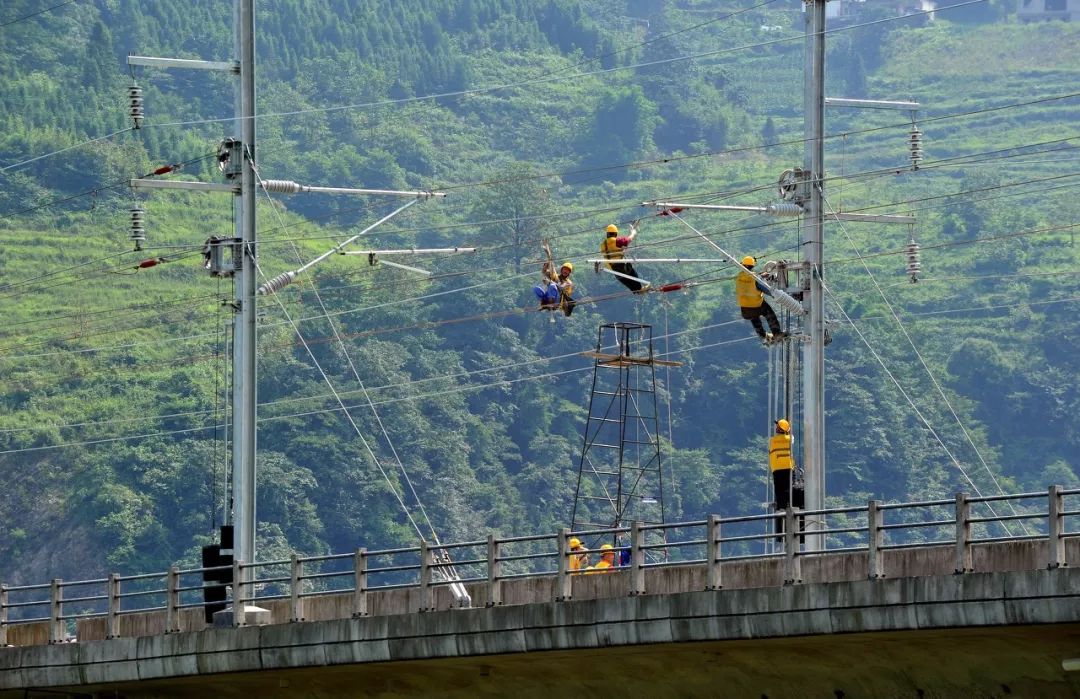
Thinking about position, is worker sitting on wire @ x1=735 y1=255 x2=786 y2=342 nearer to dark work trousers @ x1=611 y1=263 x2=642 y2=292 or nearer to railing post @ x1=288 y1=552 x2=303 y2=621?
dark work trousers @ x1=611 y1=263 x2=642 y2=292

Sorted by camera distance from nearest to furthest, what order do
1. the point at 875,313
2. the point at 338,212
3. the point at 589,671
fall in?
the point at 589,671, the point at 875,313, the point at 338,212

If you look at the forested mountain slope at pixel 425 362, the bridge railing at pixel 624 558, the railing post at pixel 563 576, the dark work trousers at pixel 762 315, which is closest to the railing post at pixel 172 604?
the bridge railing at pixel 624 558

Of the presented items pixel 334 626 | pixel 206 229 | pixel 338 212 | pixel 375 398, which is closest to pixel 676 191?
pixel 338 212

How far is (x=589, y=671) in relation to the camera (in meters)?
29.7

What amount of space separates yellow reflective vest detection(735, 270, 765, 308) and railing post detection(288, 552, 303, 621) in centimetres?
1057

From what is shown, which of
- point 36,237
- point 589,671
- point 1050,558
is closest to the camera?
point 1050,558

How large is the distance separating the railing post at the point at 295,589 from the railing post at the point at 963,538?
33.1ft

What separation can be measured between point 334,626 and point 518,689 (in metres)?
2.57

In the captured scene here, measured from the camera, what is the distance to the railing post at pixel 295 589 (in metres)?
31.4

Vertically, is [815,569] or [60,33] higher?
[60,33]

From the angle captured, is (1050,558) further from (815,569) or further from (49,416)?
(49,416)

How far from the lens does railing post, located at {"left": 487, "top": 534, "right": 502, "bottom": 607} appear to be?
29.3 m

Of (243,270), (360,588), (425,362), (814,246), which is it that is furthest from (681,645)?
(425,362)

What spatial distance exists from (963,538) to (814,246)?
13.5 metres
